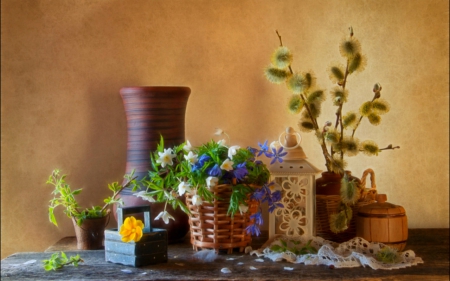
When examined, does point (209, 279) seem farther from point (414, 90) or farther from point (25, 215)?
point (414, 90)

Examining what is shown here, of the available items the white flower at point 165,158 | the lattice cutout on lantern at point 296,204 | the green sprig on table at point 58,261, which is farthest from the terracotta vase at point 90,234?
the lattice cutout on lantern at point 296,204

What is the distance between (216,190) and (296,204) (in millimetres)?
232

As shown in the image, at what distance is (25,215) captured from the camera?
1.48m

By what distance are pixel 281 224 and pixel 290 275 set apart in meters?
0.25

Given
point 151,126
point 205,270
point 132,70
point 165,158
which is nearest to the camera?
point 205,270

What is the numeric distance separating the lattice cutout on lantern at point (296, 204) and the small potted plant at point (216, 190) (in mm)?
55

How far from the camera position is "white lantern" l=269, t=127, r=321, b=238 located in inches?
49.9

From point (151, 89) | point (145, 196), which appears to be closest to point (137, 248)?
point (145, 196)

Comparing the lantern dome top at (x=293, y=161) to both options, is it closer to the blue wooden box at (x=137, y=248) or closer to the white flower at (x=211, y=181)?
the white flower at (x=211, y=181)

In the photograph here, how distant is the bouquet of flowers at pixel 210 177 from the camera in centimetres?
115

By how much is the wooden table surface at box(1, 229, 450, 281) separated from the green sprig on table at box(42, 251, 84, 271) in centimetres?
1

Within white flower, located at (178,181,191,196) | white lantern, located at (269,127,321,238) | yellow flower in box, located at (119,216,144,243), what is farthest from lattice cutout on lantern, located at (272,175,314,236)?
yellow flower in box, located at (119,216,144,243)

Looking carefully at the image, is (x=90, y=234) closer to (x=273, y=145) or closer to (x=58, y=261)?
(x=58, y=261)

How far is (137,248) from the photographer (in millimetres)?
1105
